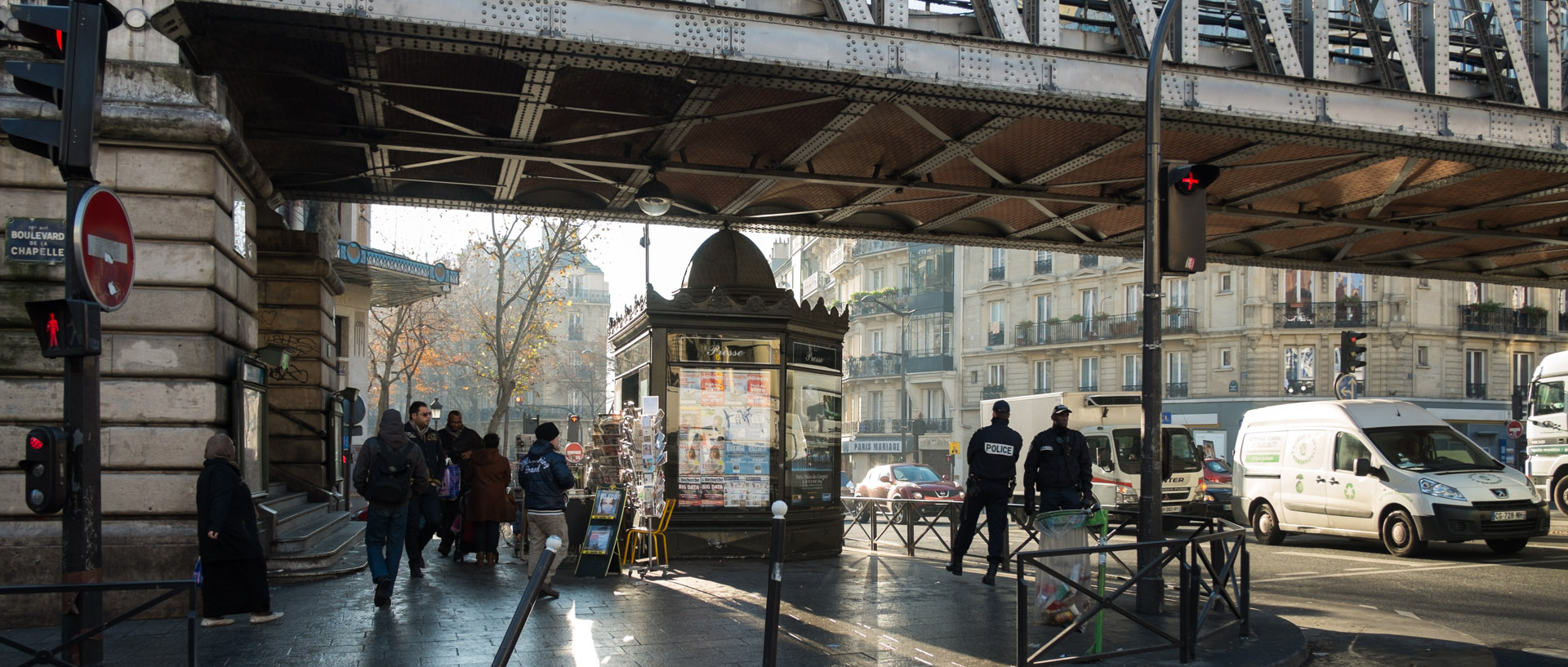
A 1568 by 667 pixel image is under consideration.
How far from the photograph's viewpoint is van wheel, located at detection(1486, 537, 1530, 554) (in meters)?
15.8

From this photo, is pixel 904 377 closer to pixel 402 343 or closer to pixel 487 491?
pixel 402 343

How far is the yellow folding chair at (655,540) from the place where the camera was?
1277 centimetres

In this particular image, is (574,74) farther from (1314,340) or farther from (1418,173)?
(1314,340)

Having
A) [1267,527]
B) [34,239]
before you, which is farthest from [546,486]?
[1267,527]

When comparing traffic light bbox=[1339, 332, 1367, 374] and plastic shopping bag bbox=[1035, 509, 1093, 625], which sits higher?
traffic light bbox=[1339, 332, 1367, 374]

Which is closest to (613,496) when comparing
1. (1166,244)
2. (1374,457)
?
(1166,244)

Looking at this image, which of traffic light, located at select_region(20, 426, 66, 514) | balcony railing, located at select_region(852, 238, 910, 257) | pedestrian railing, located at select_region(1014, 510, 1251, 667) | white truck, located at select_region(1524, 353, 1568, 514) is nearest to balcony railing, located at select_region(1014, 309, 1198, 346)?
balcony railing, located at select_region(852, 238, 910, 257)

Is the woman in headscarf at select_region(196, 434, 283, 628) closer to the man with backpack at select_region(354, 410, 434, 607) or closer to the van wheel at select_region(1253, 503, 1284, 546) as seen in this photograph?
the man with backpack at select_region(354, 410, 434, 607)

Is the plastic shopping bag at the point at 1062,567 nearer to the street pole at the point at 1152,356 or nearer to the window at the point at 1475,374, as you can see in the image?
the street pole at the point at 1152,356

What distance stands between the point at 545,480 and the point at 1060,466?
15.5 feet

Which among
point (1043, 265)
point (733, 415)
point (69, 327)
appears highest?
point (1043, 265)

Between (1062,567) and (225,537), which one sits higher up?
(225,537)

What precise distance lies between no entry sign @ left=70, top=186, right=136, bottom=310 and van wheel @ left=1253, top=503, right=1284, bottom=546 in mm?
16232

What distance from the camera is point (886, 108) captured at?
41.0ft
